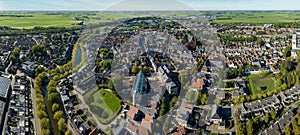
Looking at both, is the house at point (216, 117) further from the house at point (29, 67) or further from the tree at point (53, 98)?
the house at point (29, 67)

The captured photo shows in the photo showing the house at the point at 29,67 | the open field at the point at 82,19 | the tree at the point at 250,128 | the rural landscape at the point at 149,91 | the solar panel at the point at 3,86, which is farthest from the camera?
→ the open field at the point at 82,19

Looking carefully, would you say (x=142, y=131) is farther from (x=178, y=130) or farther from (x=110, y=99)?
(x=110, y=99)

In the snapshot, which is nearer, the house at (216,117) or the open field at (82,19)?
the house at (216,117)

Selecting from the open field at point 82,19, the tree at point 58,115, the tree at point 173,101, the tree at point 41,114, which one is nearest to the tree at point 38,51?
the open field at point 82,19

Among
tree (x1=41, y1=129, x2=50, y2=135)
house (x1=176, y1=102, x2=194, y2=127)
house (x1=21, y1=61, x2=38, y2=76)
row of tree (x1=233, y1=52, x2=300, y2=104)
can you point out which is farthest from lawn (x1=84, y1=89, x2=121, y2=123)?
house (x1=21, y1=61, x2=38, y2=76)

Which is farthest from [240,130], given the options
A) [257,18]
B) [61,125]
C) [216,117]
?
[257,18]

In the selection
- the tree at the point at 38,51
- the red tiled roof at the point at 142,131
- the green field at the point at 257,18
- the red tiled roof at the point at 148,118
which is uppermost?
the green field at the point at 257,18

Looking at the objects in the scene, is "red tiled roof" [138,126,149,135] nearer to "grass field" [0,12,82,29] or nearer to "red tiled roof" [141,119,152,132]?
"red tiled roof" [141,119,152,132]
